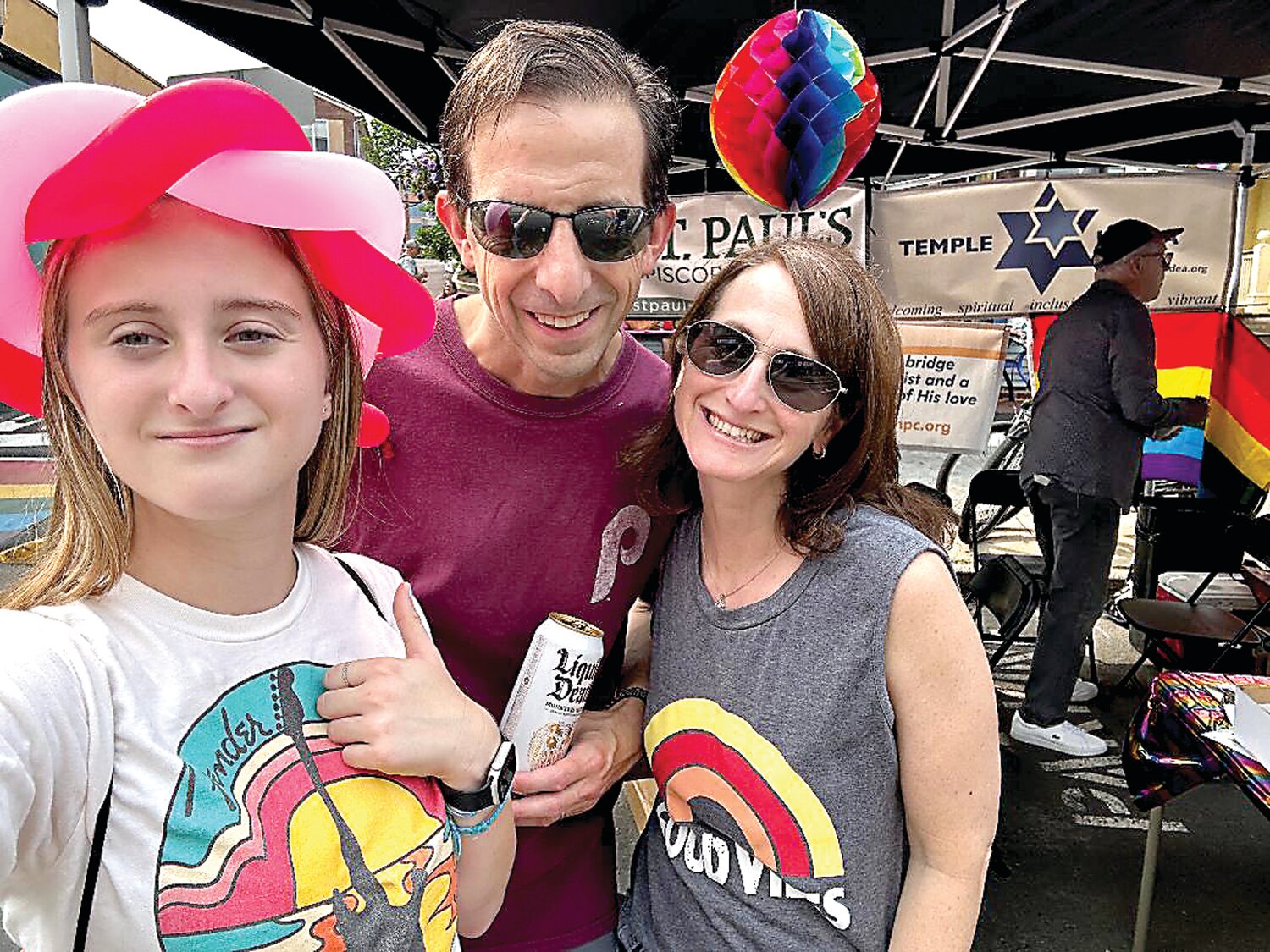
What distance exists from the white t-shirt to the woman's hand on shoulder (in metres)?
0.03

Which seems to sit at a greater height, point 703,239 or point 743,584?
point 703,239

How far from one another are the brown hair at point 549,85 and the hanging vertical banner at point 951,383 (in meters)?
3.93

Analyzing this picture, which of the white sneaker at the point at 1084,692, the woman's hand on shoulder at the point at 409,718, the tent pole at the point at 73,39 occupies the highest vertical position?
the tent pole at the point at 73,39

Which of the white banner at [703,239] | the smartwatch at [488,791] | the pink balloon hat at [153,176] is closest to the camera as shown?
the pink balloon hat at [153,176]

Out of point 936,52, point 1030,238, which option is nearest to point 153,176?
point 936,52

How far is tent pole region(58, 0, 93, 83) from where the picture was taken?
218cm

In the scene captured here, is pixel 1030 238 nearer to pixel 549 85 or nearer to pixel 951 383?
pixel 951 383

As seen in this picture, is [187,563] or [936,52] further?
[936,52]

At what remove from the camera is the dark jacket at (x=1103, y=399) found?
4086mm

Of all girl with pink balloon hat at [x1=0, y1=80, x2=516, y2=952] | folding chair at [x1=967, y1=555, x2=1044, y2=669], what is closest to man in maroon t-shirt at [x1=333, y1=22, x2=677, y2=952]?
girl with pink balloon hat at [x1=0, y1=80, x2=516, y2=952]

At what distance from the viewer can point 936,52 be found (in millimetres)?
3895

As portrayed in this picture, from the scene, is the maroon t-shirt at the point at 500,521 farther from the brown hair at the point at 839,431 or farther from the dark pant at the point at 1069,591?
the dark pant at the point at 1069,591

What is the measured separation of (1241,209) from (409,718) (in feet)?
17.0

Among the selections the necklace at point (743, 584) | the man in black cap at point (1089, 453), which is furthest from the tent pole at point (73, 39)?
the man in black cap at point (1089, 453)
